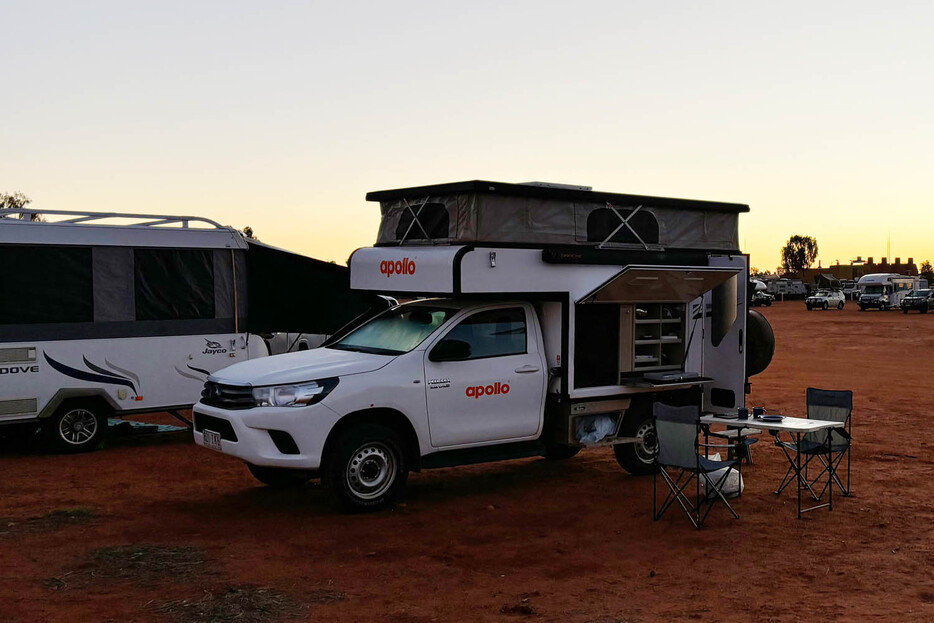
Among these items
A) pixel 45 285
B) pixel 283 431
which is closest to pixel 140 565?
pixel 283 431

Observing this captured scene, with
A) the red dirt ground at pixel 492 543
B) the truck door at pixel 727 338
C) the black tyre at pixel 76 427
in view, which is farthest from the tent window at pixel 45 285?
the truck door at pixel 727 338

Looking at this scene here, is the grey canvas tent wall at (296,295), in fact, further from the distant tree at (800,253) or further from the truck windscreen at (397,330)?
the distant tree at (800,253)

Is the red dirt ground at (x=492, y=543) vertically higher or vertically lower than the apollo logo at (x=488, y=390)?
lower

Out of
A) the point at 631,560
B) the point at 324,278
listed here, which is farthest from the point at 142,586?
the point at 324,278

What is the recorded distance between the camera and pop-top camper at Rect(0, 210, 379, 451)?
37.1ft

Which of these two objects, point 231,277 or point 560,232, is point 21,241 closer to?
point 231,277

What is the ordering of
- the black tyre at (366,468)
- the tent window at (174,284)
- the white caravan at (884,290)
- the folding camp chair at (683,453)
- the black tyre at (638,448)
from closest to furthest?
the folding camp chair at (683,453) → the black tyre at (366,468) → the black tyre at (638,448) → the tent window at (174,284) → the white caravan at (884,290)

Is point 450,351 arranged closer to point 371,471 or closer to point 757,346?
point 371,471

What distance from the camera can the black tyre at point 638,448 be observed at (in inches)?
411

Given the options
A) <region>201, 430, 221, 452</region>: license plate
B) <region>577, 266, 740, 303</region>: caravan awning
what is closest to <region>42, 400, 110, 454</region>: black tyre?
<region>201, 430, 221, 452</region>: license plate

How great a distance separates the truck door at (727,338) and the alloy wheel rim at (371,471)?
4342 millimetres

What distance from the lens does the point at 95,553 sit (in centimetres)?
739

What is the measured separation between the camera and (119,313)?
1197cm

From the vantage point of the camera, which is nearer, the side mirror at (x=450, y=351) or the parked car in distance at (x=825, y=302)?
the side mirror at (x=450, y=351)
